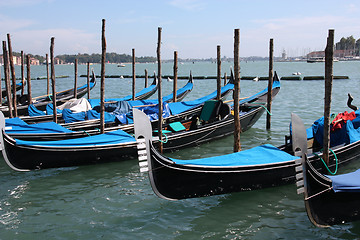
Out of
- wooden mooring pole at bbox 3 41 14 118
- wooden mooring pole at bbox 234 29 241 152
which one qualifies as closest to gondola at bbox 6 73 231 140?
wooden mooring pole at bbox 3 41 14 118

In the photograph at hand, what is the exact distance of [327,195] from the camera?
4.37 meters

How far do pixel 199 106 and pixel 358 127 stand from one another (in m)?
4.84

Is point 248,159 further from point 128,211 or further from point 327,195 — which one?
point 128,211

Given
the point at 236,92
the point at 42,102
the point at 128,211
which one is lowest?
the point at 128,211

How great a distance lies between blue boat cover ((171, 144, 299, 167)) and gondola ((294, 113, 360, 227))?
3.93ft

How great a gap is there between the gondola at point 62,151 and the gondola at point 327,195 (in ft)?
13.8

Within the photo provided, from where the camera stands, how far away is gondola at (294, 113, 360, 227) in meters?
4.20

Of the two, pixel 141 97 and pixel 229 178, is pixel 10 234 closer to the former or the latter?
pixel 229 178

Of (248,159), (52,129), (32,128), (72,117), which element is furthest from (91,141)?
(248,159)

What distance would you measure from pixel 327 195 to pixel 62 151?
4816 mm

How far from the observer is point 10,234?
482 cm

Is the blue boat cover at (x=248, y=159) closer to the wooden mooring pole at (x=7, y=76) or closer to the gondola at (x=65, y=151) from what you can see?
the gondola at (x=65, y=151)

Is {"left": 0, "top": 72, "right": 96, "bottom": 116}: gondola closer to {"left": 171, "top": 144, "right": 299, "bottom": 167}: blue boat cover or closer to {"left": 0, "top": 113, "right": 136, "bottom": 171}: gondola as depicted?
{"left": 0, "top": 113, "right": 136, "bottom": 171}: gondola

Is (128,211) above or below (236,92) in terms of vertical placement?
below
